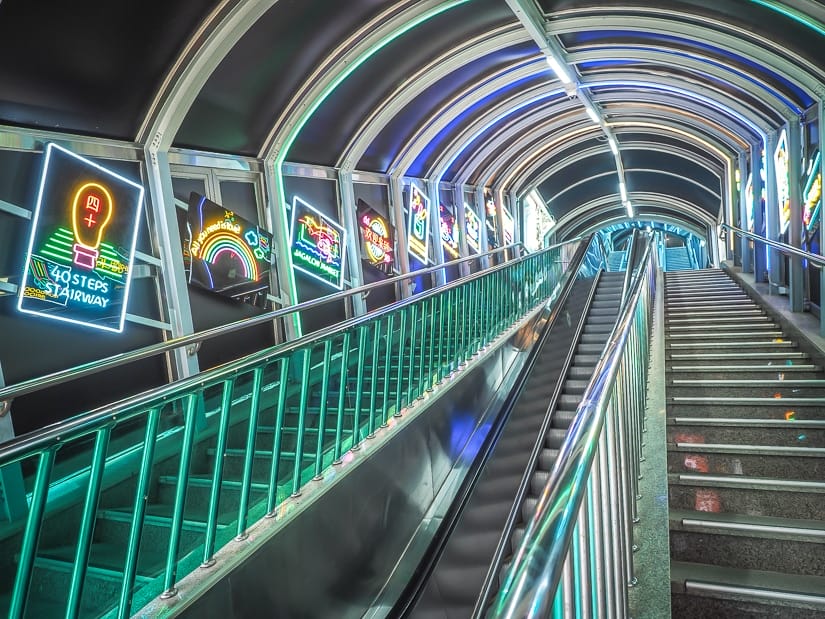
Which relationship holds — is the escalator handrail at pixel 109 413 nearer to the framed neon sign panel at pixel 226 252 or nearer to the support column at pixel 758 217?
the framed neon sign panel at pixel 226 252

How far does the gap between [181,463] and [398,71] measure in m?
7.65

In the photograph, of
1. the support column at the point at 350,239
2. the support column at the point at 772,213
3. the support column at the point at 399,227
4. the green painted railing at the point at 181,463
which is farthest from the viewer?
the support column at the point at 399,227

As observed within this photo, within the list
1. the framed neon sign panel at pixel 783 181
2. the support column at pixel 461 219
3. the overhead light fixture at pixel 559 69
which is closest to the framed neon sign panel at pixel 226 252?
the overhead light fixture at pixel 559 69

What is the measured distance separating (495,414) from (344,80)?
508 centimetres

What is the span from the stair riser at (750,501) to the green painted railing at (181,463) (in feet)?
7.97

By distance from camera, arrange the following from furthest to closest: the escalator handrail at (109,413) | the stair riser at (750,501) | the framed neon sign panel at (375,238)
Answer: the framed neon sign panel at (375,238) → the stair riser at (750,501) → the escalator handrail at (109,413)

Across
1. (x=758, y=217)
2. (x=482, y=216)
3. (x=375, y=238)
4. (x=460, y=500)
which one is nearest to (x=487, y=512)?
(x=460, y=500)

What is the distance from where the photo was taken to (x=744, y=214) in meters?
13.7

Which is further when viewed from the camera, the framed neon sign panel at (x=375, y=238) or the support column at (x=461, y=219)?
the support column at (x=461, y=219)

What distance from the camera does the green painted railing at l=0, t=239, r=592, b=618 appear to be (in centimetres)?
259

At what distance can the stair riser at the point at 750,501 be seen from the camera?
381 cm

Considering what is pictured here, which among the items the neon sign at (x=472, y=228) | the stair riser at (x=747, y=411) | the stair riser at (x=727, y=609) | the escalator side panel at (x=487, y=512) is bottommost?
the escalator side panel at (x=487, y=512)

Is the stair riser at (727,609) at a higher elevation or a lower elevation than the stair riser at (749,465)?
lower

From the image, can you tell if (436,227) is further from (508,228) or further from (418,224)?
(508,228)
